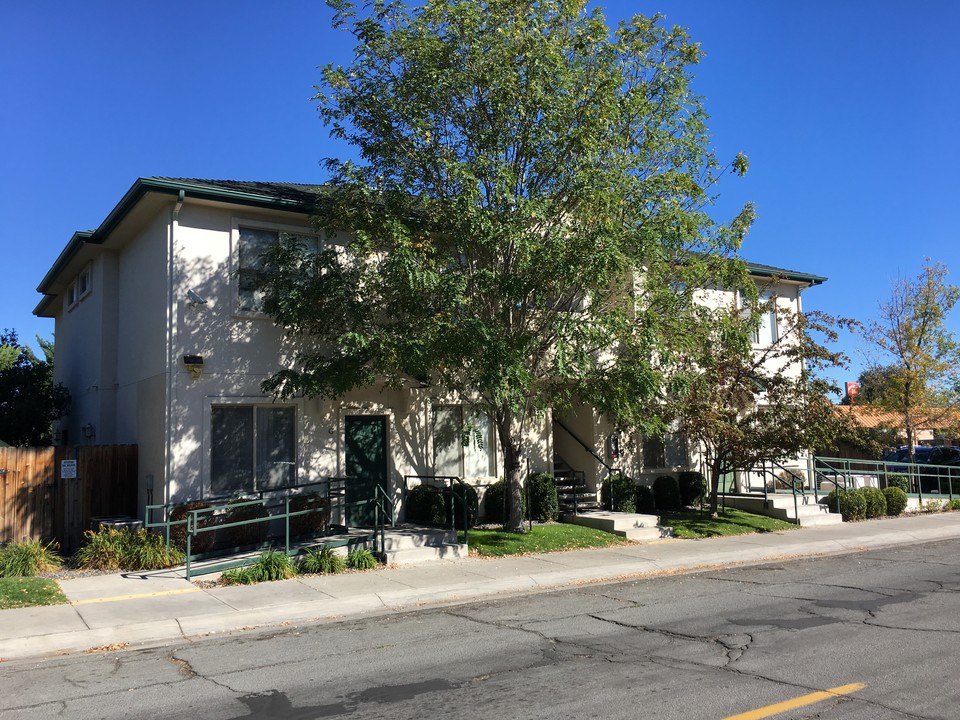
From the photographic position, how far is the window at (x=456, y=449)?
16.3 metres

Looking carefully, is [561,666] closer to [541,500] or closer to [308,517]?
[308,517]

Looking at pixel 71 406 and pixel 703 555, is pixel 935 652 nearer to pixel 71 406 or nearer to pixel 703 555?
pixel 703 555

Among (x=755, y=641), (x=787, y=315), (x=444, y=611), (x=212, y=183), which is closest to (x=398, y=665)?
(x=444, y=611)

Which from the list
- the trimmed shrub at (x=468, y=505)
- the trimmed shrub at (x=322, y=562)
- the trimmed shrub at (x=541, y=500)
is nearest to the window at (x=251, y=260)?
the trimmed shrub at (x=322, y=562)

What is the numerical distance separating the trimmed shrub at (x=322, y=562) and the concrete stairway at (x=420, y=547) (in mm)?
855

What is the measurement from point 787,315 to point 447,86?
409 inches

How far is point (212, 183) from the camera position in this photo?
14531 millimetres

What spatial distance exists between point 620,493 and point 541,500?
2102 millimetres

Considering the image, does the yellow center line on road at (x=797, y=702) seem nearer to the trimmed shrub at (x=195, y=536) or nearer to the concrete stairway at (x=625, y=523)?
the trimmed shrub at (x=195, y=536)

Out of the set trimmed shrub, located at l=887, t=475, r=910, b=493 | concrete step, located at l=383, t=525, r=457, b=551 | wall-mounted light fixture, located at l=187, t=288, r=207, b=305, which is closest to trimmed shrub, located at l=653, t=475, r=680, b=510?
concrete step, located at l=383, t=525, r=457, b=551

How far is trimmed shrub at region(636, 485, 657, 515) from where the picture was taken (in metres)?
18.0

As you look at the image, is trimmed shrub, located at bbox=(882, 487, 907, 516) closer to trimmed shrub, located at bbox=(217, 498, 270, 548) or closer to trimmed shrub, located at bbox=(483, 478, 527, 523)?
trimmed shrub, located at bbox=(483, 478, 527, 523)

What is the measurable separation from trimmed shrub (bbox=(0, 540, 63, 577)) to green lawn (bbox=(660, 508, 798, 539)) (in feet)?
38.0

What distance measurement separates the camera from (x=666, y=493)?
62.4 feet
